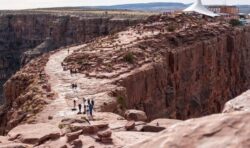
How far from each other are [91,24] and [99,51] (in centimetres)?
5001

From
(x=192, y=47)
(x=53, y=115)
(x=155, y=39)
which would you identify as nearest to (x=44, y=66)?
(x=155, y=39)

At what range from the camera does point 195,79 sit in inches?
1861

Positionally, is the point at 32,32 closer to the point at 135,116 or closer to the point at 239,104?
the point at 135,116

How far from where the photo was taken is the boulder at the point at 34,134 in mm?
17312

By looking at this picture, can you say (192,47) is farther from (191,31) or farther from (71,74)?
(71,74)

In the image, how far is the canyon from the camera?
377 inches

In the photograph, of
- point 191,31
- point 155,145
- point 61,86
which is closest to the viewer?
point 155,145

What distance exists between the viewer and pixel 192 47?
1854 inches

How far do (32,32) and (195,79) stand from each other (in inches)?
2754

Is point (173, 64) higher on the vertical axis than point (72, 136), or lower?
lower

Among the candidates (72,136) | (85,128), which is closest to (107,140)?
(85,128)

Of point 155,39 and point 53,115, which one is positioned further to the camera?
point 155,39

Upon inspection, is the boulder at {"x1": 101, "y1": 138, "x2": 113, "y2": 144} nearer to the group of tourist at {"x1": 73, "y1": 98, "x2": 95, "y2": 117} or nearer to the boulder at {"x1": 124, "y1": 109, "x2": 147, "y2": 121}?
the group of tourist at {"x1": 73, "y1": 98, "x2": 95, "y2": 117}

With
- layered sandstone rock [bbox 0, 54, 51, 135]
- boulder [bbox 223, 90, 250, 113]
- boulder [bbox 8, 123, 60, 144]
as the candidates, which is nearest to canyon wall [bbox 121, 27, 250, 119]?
layered sandstone rock [bbox 0, 54, 51, 135]
